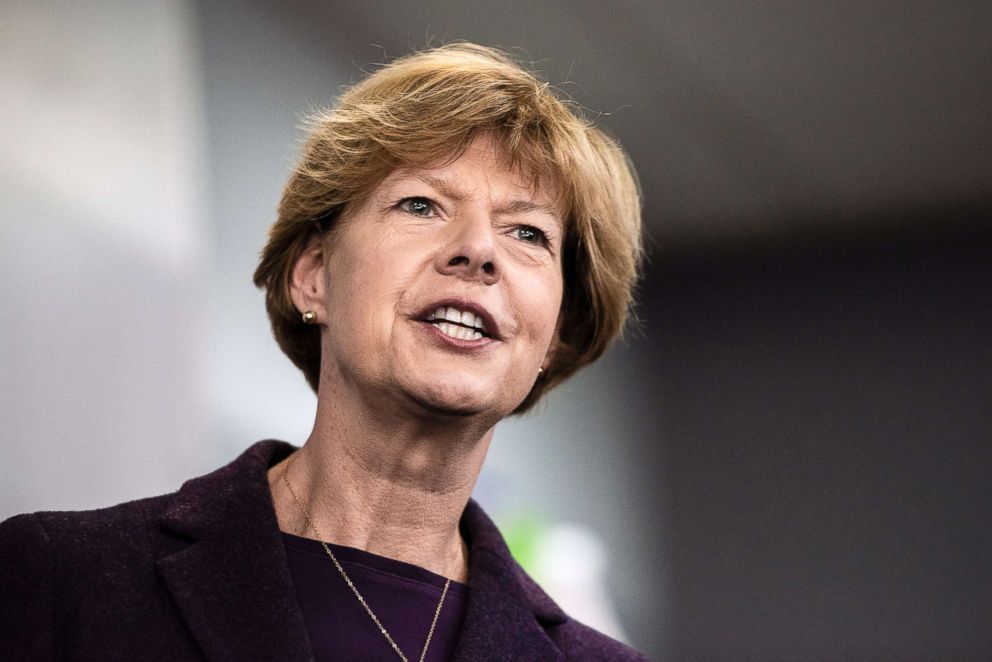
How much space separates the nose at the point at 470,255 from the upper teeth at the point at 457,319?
0.13 ft

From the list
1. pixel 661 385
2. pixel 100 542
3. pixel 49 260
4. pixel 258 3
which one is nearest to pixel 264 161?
pixel 258 3

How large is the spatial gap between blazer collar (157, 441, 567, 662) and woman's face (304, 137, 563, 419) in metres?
0.19

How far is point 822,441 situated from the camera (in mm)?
5910

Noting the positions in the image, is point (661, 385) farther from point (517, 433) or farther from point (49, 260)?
point (49, 260)

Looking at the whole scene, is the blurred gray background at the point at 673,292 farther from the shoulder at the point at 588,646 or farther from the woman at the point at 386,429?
the shoulder at the point at 588,646

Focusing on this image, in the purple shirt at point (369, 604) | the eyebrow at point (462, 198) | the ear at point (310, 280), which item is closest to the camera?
the purple shirt at point (369, 604)

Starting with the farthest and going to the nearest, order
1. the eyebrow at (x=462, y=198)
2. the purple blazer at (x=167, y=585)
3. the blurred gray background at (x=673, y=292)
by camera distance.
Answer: the blurred gray background at (x=673, y=292), the eyebrow at (x=462, y=198), the purple blazer at (x=167, y=585)

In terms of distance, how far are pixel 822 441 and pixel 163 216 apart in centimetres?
400

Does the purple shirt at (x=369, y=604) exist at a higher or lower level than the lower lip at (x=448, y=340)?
lower

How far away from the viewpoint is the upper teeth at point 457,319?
4.82ft

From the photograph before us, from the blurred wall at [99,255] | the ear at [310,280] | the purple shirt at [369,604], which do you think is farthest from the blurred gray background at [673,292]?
the purple shirt at [369,604]

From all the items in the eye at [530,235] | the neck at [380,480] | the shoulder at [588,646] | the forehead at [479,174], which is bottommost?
the shoulder at [588,646]

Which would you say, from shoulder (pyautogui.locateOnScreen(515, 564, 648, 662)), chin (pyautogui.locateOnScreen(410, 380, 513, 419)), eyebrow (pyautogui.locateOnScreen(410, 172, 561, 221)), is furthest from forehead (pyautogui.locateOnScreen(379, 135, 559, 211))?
shoulder (pyautogui.locateOnScreen(515, 564, 648, 662))

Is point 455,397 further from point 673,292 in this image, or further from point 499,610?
point 673,292
